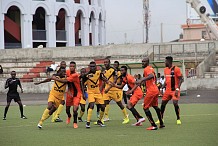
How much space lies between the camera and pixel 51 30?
214 ft

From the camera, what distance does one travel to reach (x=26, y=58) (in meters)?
51.0

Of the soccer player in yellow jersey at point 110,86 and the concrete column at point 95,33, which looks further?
the concrete column at point 95,33

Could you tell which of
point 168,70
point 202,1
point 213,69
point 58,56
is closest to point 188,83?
point 213,69

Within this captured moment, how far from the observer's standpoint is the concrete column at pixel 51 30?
65.2 metres

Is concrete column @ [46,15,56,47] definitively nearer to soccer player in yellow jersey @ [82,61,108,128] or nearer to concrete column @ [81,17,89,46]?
concrete column @ [81,17,89,46]

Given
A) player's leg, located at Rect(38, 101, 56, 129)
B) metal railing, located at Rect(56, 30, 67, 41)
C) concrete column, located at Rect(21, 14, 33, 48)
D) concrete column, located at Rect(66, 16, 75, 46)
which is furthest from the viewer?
metal railing, located at Rect(56, 30, 67, 41)

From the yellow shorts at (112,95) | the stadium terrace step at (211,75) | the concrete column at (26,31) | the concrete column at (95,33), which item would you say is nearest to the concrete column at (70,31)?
the concrete column at (26,31)

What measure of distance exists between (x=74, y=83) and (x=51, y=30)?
46.7m

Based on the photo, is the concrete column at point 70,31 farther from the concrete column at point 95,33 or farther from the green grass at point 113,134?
the green grass at point 113,134

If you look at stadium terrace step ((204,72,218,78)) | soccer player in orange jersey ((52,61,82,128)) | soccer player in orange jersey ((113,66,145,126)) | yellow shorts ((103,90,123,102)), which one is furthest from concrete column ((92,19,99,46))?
soccer player in orange jersey ((52,61,82,128))

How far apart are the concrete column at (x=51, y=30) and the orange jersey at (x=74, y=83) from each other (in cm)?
4634

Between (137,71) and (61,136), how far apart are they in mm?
23607

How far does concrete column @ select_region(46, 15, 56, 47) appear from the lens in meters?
65.2

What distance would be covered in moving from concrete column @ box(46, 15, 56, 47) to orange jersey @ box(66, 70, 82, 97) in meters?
46.3
